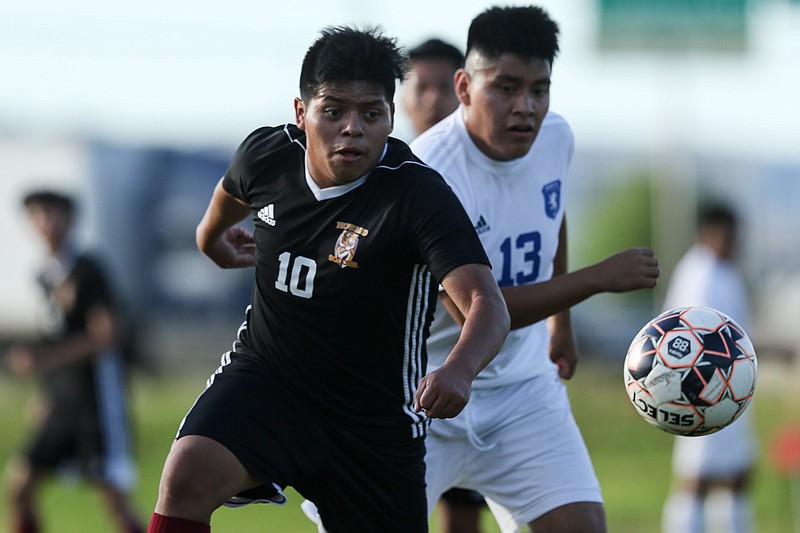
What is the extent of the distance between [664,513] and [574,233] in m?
31.7

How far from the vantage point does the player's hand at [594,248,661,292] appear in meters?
4.77

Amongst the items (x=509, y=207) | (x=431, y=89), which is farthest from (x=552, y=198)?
(x=431, y=89)

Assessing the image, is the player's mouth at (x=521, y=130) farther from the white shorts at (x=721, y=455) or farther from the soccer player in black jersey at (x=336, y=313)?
the white shorts at (x=721, y=455)

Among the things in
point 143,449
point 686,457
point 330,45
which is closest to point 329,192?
point 330,45

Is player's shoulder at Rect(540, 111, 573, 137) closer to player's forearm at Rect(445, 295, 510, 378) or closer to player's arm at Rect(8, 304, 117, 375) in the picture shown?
player's forearm at Rect(445, 295, 510, 378)

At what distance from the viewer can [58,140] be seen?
80.0 feet

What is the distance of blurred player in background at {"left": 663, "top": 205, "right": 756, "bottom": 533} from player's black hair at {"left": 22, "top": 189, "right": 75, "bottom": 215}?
4914mm

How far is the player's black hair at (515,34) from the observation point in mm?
5309

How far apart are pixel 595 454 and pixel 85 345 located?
28.8 feet

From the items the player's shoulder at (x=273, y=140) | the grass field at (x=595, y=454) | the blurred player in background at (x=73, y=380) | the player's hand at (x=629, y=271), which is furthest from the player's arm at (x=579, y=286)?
the grass field at (x=595, y=454)

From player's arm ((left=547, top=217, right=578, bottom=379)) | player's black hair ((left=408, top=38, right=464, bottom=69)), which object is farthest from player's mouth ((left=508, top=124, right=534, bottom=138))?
player's black hair ((left=408, top=38, right=464, bottom=69))

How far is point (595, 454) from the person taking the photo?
17.0 metres

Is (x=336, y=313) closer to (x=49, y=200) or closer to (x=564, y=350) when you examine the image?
(x=564, y=350)

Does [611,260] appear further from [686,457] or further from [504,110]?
[686,457]
